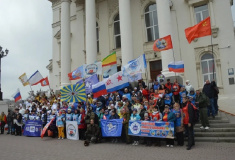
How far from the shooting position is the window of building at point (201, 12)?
1746cm

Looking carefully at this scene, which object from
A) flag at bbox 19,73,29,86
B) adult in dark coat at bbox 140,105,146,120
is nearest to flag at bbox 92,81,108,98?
adult in dark coat at bbox 140,105,146,120

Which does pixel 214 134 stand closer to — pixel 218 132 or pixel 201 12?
pixel 218 132

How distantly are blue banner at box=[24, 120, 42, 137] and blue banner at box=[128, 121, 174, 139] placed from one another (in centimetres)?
660

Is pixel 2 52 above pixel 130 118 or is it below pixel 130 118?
above

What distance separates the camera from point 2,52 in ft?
72.3

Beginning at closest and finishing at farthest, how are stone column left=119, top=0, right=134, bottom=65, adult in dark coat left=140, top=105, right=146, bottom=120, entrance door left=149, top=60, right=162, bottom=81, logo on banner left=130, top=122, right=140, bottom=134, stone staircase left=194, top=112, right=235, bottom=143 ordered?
stone staircase left=194, top=112, right=235, bottom=143 → logo on banner left=130, top=122, right=140, bottom=134 → adult in dark coat left=140, top=105, right=146, bottom=120 → stone column left=119, top=0, right=134, bottom=65 → entrance door left=149, top=60, right=162, bottom=81

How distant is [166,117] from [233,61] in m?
10.5

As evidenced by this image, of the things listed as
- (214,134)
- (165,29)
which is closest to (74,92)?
(214,134)

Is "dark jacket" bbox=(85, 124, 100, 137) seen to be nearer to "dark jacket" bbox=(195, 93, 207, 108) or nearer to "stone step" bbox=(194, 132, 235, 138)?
"stone step" bbox=(194, 132, 235, 138)

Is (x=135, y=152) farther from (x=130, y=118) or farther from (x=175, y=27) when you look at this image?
(x=175, y=27)

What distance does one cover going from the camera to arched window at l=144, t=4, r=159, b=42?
65.6 ft

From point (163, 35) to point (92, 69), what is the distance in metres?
5.89

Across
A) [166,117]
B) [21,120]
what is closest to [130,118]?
[166,117]

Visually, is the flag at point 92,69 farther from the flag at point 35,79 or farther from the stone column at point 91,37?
the flag at point 35,79
